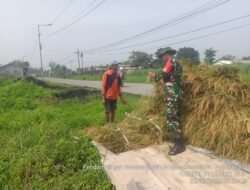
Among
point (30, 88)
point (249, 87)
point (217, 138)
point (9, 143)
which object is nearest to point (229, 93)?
point (249, 87)

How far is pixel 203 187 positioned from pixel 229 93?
2181 millimetres

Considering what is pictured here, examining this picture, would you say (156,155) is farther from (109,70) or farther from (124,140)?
(109,70)

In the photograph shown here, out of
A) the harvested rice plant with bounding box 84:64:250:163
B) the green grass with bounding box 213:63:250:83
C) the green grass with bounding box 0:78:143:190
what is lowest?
the green grass with bounding box 0:78:143:190

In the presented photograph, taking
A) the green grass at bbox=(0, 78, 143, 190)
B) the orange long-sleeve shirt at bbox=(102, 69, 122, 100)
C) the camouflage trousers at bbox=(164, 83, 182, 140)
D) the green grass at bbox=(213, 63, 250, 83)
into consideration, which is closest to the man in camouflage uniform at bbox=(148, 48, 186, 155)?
the camouflage trousers at bbox=(164, 83, 182, 140)

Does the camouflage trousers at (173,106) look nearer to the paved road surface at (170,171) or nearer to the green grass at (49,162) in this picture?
the paved road surface at (170,171)

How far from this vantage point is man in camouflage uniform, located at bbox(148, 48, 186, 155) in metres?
6.27

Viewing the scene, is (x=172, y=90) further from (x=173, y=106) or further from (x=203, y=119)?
(x=203, y=119)

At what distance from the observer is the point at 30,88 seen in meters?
20.7

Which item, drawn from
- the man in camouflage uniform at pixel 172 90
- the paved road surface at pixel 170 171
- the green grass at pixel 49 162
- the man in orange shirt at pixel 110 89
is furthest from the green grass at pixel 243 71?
the man in orange shirt at pixel 110 89

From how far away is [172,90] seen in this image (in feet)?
20.9

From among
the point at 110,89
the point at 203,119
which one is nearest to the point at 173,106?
the point at 203,119

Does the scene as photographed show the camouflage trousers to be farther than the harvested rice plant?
Yes

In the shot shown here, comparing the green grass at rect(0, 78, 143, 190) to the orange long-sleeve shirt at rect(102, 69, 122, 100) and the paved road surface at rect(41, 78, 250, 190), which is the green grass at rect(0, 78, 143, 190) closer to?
the paved road surface at rect(41, 78, 250, 190)

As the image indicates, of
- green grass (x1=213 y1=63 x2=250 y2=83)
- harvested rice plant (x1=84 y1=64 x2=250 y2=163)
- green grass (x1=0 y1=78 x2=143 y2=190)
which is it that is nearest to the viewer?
green grass (x1=0 y1=78 x2=143 y2=190)
